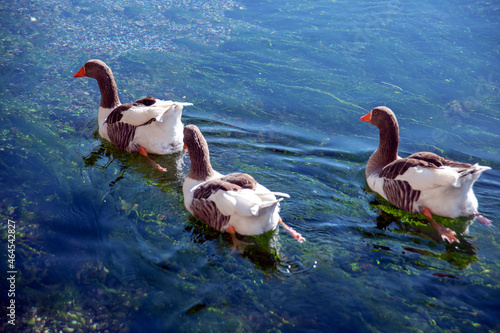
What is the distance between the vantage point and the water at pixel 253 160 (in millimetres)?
3637

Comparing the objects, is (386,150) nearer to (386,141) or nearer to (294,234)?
(386,141)

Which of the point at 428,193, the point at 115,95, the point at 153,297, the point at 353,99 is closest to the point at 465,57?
the point at 353,99

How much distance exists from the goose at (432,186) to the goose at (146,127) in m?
2.78

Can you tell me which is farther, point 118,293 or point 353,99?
point 353,99

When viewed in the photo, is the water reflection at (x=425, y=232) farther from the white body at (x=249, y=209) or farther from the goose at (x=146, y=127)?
the goose at (x=146, y=127)

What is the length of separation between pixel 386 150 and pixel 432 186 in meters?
0.94

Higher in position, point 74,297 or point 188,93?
point 188,93

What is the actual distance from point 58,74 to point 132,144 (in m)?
3.15

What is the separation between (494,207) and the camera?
491cm

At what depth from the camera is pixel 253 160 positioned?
5.70 metres

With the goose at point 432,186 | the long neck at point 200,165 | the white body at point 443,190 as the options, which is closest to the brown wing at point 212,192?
the long neck at point 200,165

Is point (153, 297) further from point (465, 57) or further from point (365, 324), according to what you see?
point (465, 57)

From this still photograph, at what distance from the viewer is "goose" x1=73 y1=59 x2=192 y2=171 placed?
5.52 m

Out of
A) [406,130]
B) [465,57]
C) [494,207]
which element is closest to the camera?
[494,207]
